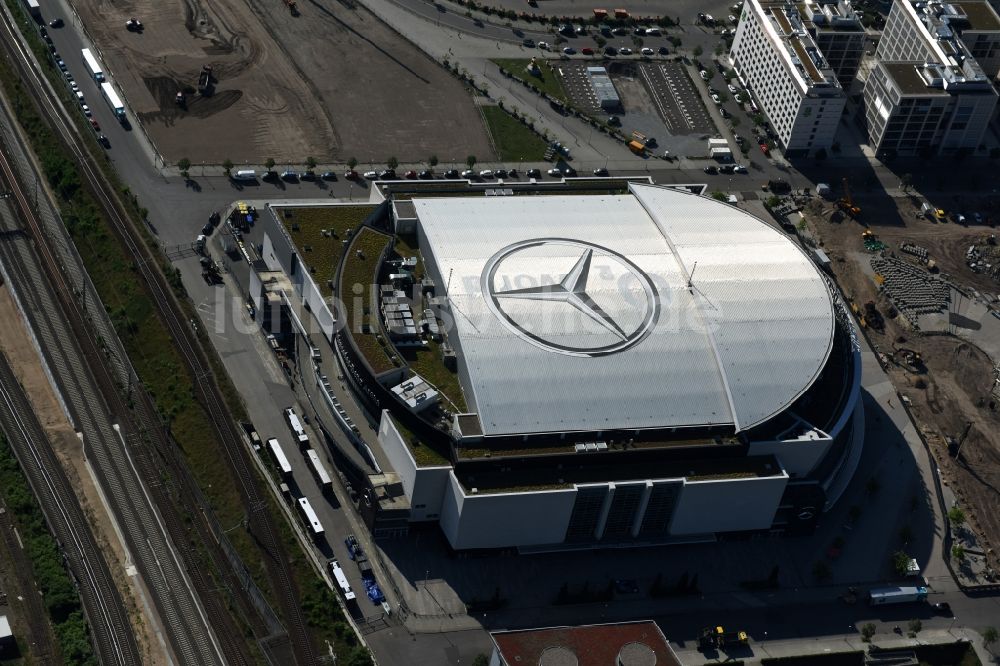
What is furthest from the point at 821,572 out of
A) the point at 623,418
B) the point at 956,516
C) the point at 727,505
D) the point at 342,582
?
the point at 342,582

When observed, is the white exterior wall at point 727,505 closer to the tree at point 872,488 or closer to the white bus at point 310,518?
the tree at point 872,488

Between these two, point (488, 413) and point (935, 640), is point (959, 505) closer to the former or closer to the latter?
point (935, 640)

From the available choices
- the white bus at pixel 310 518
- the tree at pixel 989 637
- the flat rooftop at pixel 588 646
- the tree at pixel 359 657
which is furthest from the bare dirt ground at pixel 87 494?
the tree at pixel 989 637

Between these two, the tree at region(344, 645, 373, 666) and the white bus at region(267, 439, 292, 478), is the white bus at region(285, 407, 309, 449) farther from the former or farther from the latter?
the tree at region(344, 645, 373, 666)

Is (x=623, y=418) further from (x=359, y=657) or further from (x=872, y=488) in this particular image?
(x=359, y=657)

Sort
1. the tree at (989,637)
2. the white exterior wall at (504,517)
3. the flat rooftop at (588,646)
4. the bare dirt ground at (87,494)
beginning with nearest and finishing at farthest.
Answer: the flat rooftop at (588,646)
the bare dirt ground at (87,494)
the white exterior wall at (504,517)
the tree at (989,637)

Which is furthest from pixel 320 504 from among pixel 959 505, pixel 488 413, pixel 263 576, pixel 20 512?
pixel 959 505
